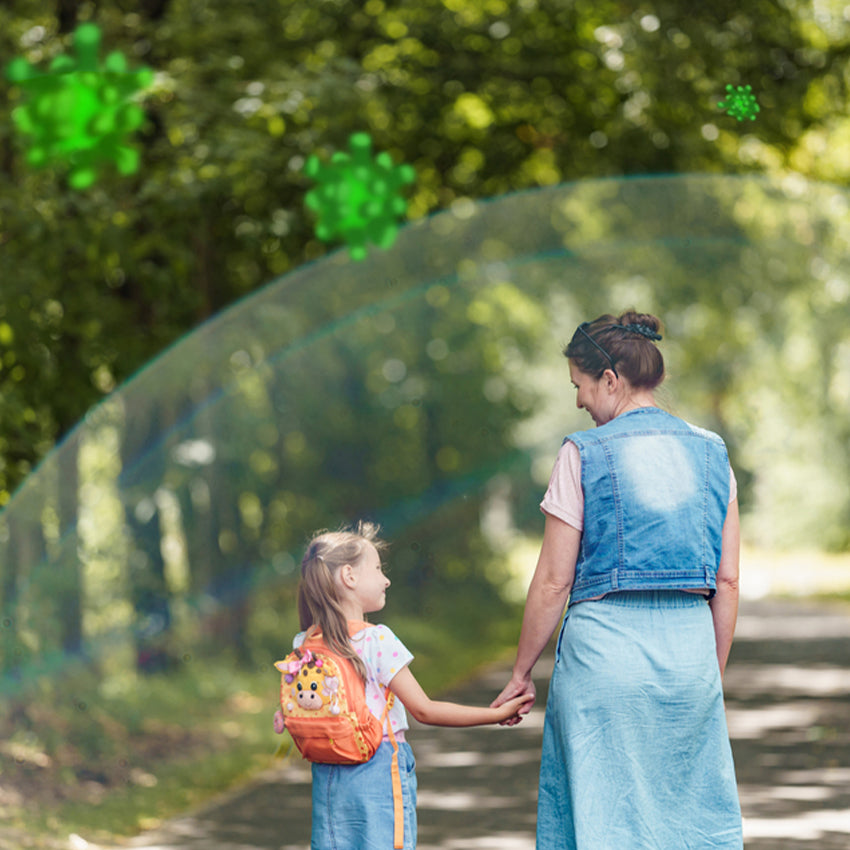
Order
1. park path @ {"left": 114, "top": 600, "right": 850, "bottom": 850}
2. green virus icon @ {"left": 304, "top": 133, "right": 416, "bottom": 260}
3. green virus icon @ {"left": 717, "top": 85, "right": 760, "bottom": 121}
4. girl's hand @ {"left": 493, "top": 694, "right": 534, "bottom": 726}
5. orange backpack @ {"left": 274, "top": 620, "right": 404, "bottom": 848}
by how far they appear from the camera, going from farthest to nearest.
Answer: green virus icon @ {"left": 304, "top": 133, "right": 416, "bottom": 260} < park path @ {"left": 114, "top": 600, "right": 850, "bottom": 850} < green virus icon @ {"left": 717, "top": 85, "right": 760, "bottom": 121} < girl's hand @ {"left": 493, "top": 694, "right": 534, "bottom": 726} < orange backpack @ {"left": 274, "top": 620, "right": 404, "bottom": 848}

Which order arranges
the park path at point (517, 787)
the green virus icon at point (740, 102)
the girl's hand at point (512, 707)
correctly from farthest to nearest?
the park path at point (517, 787), the green virus icon at point (740, 102), the girl's hand at point (512, 707)

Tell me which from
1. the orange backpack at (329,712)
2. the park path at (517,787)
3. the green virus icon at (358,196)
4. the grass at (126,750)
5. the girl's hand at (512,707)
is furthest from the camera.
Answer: the green virus icon at (358,196)

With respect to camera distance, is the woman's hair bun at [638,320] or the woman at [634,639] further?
the woman's hair bun at [638,320]

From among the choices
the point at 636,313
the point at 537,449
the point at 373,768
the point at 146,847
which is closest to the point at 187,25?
the point at 146,847

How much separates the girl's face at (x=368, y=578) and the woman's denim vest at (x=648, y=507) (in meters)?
0.52

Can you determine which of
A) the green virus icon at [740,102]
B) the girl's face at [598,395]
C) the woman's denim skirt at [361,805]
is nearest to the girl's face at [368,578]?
the woman's denim skirt at [361,805]

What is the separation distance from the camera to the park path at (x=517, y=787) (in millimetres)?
6351

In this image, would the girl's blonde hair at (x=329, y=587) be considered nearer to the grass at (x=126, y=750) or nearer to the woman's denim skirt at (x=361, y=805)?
the woman's denim skirt at (x=361, y=805)

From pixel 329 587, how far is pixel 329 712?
0.32 metres

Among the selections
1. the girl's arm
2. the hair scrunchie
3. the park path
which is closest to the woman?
the girl's arm

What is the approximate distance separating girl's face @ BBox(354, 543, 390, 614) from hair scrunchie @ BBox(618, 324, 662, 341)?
A: 91cm

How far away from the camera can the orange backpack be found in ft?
11.4

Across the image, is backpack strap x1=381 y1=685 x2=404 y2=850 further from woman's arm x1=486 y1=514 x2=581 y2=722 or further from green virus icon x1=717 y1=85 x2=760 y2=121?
green virus icon x1=717 y1=85 x2=760 y2=121

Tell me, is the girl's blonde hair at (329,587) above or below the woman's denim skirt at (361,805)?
above
